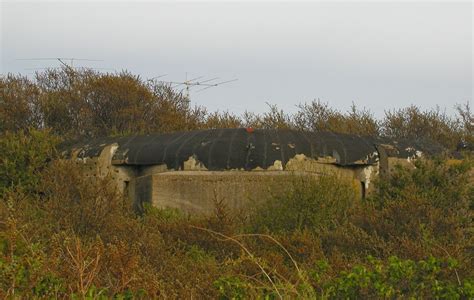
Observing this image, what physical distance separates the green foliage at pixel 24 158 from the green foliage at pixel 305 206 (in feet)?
17.1

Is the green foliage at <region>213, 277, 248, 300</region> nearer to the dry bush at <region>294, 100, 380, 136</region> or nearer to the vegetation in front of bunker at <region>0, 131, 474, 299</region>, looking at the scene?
the vegetation in front of bunker at <region>0, 131, 474, 299</region>

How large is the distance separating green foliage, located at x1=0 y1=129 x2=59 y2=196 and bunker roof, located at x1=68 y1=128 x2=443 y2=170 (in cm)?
117

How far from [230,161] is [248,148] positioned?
42 cm

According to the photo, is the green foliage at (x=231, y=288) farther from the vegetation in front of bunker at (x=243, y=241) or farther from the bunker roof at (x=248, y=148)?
the bunker roof at (x=248, y=148)

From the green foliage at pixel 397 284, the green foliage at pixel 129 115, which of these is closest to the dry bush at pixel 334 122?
the green foliage at pixel 129 115

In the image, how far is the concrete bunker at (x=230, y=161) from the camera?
Result: 1297 cm

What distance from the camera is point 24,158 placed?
15203 millimetres

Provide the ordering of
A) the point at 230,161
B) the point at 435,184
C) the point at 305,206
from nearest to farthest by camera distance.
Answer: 1. the point at 305,206
2. the point at 435,184
3. the point at 230,161

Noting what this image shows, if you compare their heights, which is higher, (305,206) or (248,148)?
(248,148)

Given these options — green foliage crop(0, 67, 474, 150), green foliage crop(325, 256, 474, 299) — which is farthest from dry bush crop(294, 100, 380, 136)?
green foliage crop(325, 256, 474, 299)

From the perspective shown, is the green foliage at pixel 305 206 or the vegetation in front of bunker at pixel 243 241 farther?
the green foliage at pixel 305 206

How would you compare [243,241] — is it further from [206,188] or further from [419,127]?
[419,127]

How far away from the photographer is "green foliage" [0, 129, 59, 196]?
14753 millimetres

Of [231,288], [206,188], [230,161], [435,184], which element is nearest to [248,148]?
[230,161]
